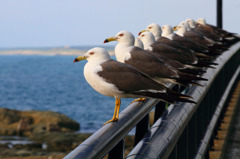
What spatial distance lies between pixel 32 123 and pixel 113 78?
39471 mm

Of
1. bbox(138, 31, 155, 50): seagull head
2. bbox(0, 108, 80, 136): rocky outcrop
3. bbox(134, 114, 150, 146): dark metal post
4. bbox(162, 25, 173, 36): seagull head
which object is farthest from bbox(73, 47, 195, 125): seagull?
bbox(0, 108, 80, 136): rocky outcrop

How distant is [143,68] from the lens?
16.9 feet

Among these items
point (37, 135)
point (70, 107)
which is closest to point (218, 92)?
point (37, 135)

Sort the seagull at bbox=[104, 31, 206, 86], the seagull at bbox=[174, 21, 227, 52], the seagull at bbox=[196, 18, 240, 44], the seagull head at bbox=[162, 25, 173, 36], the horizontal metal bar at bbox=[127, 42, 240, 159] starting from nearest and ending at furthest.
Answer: the horizontal metal bar at bbox=[127, 42, 240, 159] → the seagull at bbox=[104, 31, 206, 86] → the seagull head at bbox=[162, 25, 173, 36] → the seagull at bbox=[174, 21, 227, 52] → the seagull at bbox=[196, 18, 240, 44]

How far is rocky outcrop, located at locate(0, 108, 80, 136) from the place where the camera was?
125 ft

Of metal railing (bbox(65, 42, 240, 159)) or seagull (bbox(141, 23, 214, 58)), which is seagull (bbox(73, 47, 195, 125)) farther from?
seagull (bbox(141, 23, 214, 58))

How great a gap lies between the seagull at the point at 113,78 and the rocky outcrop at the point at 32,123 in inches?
1310

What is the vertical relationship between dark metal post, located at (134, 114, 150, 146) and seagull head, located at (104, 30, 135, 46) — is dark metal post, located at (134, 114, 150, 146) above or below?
below

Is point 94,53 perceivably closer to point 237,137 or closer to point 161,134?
point 161,134

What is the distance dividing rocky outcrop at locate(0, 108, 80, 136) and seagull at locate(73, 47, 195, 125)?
33.3 meters

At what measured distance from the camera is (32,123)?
42.6 meters

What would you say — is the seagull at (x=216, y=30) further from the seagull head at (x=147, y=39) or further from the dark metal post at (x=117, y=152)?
the dark metal post at (x=117, y=152)

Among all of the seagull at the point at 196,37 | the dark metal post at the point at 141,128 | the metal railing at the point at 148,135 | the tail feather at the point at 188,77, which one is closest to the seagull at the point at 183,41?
the seagull at the point at 196,37

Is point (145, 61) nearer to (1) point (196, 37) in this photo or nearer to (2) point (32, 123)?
(1) point (196, 37)
